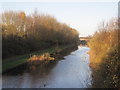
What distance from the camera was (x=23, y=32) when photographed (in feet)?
99.6

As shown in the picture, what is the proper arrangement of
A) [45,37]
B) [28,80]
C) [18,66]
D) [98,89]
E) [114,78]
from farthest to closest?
[45,37]
[18,66]
[28,80]
[98,89]
[114,78]

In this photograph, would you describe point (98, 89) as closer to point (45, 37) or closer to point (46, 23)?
point (45, 37)

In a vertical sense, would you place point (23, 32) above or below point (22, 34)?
above

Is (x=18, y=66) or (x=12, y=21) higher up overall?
(x=12, y=21)

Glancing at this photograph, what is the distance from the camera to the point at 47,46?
3909 cm

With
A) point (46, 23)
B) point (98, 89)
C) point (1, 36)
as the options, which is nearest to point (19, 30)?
point (1, 36)

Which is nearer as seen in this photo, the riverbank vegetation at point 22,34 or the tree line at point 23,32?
the riverbank vegetation at point 22,34

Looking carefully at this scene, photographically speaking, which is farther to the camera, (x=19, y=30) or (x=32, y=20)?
(x=32, y=20)

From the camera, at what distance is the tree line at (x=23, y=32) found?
23203 millimetres

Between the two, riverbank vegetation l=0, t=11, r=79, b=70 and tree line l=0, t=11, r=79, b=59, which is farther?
tree line l=0, t=11, r=79, b=59

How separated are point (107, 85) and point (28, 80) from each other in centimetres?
653

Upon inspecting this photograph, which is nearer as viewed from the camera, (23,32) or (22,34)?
(22,34)

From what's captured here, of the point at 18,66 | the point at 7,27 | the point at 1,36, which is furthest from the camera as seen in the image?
the point at 7,27

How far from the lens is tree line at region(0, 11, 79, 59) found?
23203mm
